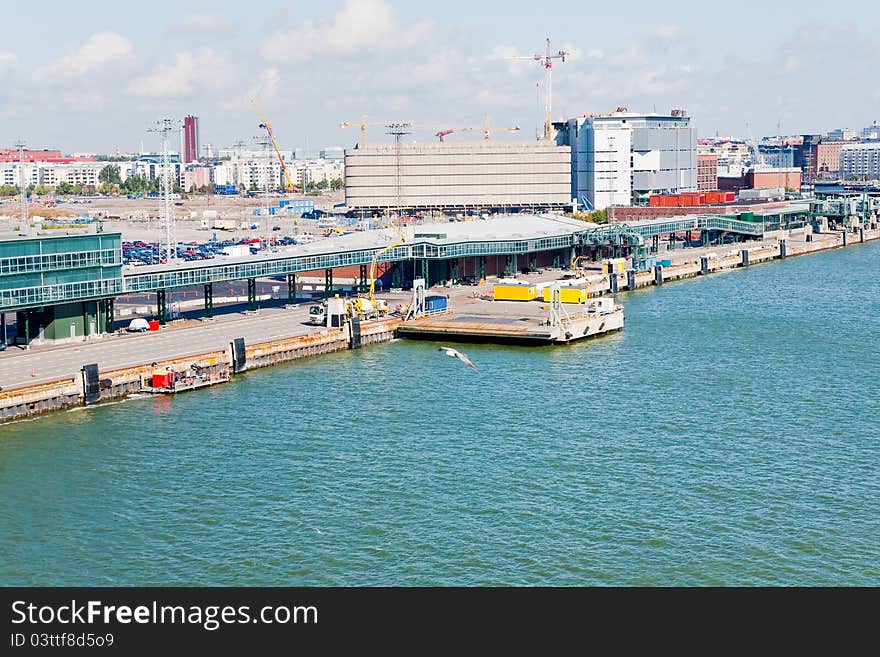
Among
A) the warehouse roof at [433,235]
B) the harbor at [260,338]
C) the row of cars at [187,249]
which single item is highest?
the warehouse roof at [433,235]

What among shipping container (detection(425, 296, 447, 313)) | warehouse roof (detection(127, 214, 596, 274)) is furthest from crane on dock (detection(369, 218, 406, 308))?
shipping container (detection(425, 296, 447, 313))

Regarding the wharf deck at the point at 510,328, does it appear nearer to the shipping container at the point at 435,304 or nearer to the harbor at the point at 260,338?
the harbor at the point at 260,338

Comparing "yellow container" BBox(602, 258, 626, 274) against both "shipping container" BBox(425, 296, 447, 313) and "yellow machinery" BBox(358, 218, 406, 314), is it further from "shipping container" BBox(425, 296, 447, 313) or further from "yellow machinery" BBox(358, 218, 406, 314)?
"shipping container" BBox(425, 296, 447, 313)

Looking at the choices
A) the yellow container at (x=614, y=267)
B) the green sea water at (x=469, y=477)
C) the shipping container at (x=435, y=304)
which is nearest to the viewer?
the green sea water at (x=469, y=477)

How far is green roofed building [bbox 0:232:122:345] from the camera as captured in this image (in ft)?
219

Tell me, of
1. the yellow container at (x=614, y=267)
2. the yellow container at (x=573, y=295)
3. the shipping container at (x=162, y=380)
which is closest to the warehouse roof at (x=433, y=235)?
the yellow container at (x=614, y=267)

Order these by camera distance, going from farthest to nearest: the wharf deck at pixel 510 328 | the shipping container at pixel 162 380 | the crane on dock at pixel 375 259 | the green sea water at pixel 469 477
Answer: the crane on dock at pixel 375 259
the wharf deck at pixel 510 328
the shipping container at pixel 162 380
the green sea water at pixel 469 477

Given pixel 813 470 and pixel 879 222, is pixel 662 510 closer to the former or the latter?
pixel 813 470

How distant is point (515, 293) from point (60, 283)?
36.6 m

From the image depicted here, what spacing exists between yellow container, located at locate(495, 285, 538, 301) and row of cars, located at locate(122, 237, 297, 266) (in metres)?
32.7

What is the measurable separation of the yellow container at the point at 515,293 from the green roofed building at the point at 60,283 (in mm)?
31785

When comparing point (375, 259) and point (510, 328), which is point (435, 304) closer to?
point (510, 328)

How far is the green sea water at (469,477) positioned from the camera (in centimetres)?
3747
